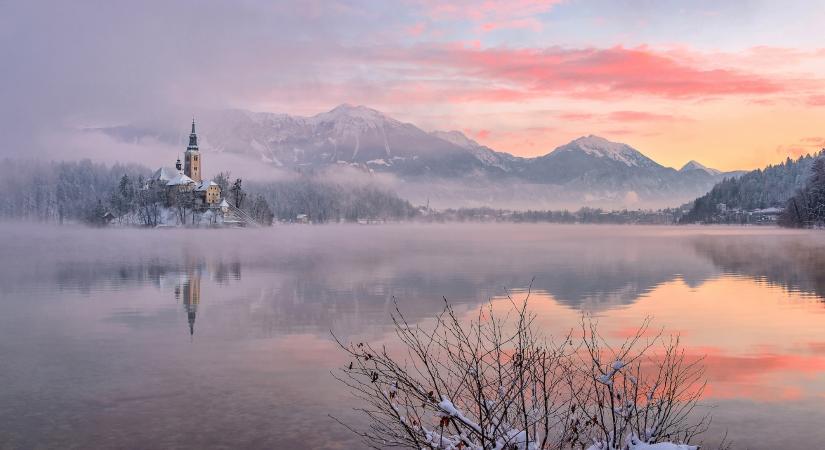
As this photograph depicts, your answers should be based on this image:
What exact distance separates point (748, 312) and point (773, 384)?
50.7ft

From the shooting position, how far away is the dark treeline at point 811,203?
476ft

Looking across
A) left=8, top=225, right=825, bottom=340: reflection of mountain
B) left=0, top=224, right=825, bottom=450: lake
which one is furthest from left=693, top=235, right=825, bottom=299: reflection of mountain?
left=0, top=224, right=825, bottom=450: lake

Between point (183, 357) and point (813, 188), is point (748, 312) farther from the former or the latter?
point (813, 188)

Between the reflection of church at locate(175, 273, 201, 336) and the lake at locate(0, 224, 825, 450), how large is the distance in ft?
0.32

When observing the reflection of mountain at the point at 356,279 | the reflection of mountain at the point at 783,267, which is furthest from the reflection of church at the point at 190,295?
the reflection of mountain at the point at 783,267

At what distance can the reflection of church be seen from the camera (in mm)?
31234

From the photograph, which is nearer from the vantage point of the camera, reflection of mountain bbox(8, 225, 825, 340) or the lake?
the lake

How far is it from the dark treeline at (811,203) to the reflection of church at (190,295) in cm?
13961

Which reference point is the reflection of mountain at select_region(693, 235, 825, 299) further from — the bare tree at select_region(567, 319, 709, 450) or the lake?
the bare tree at select_region(567, 319, 709, 450)

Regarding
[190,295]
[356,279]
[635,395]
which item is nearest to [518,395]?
[635,395]

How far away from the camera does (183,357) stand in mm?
22047

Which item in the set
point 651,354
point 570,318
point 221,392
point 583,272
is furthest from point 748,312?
point 221,392

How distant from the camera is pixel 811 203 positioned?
152625 mm

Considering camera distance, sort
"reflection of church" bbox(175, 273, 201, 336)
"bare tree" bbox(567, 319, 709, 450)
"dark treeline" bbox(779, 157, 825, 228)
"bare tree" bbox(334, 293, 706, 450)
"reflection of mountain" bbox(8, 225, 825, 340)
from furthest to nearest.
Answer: "dark treeline" bbox(779, 157, 825, 228) < "reflection of mountain" bbox(8, 225, 825, 340) < "reflection of church" bbox(175, 273, 201, 336) < "bare tree" bbox(567, 319, 709, 450) < "bare tree" bbox(334, 293, 706, 450)
